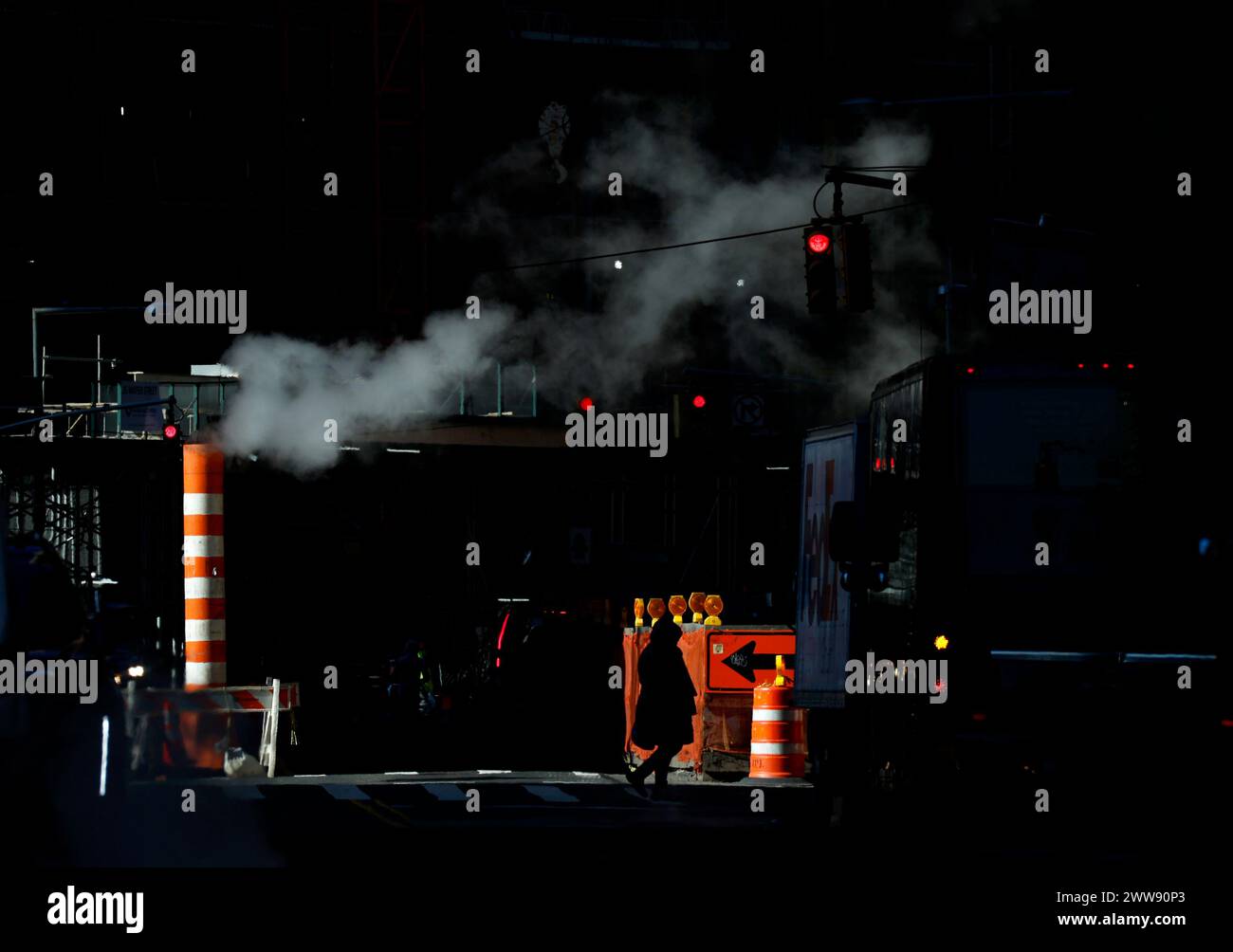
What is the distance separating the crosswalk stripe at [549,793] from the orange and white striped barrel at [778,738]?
1.99m

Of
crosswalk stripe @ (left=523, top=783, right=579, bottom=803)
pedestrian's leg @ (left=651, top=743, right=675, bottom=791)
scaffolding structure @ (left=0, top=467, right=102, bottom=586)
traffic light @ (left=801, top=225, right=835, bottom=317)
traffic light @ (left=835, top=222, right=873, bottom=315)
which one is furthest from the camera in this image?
scaffolding structure @ (left=0, top=467, right=102, bottom=586)

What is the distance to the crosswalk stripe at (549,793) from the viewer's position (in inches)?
715

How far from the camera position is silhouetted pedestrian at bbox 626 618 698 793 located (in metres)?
18.8

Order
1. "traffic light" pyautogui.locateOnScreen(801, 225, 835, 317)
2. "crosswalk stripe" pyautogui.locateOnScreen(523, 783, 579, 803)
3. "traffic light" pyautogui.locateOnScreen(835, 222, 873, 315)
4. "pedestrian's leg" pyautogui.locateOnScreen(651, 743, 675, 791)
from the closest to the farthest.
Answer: "crosswalk stripe" pyautogui.locateOnScreen(523, 783, 579, 803) → "pedestrian's leg" pyautogui.locateOnScreen(651, 743, 675, 791) → "traffic light" pyautogui.locateOnScreen(835, 222, 873, 315) → "traffic light" pyautogui.locateOnScreen(801, 225, 835, 317)

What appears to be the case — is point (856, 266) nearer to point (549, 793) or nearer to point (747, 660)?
point (747, 660)

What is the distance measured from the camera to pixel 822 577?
1658cm

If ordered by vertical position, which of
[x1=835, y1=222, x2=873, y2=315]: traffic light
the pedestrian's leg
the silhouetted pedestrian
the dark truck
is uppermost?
[x1=835, y1=222, x2=873, y2=315]: traffic light

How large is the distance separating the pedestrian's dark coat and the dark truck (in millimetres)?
5429

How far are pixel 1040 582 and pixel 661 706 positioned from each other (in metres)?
6.72

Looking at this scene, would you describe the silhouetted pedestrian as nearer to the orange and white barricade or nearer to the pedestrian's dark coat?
the pedestrian's dark coat

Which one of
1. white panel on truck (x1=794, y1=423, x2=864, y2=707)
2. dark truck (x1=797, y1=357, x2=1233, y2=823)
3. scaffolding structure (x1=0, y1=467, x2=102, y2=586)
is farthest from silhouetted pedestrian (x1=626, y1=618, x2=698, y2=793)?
scaffolding structure (x1=0, y1=467, x2=102, y2=586)

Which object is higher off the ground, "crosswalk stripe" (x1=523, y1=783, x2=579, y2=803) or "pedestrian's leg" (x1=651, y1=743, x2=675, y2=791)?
"pedestrian's leg" (x1=651, y1=743, x2=675, y2=791)

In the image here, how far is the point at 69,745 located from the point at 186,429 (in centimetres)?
2872
